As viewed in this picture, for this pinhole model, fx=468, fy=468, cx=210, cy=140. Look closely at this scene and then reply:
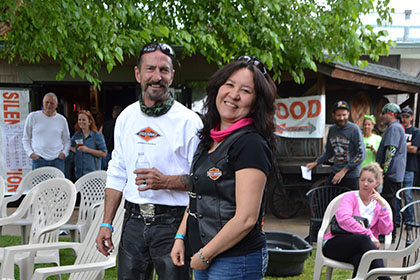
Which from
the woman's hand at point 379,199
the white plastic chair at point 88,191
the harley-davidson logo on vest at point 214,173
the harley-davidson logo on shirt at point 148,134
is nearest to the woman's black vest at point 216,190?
the harley-davidson logo on vest at point 214,173

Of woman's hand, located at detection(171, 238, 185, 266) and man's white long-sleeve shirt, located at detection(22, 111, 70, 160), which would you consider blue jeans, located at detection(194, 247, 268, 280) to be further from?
man's white long-sleeve shirt, located at detection(22, 111, 70, 160)

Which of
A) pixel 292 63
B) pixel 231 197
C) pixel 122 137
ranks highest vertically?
pixel 292 63

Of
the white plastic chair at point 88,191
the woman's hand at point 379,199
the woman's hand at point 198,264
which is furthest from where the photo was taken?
the white plastic chair at point 88,191

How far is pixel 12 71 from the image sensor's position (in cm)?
941

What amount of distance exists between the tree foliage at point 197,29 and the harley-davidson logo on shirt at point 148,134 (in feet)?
9.47

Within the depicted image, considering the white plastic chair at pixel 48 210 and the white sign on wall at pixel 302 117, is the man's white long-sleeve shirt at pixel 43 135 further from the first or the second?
the white sign on wall at pixel 302 117

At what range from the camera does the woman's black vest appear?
6.43ft

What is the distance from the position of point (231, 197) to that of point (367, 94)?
9.69 meters

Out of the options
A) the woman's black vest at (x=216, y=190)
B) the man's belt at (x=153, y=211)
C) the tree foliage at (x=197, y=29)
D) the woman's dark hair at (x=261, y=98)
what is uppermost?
the tree foliage at (x=197, y=29)

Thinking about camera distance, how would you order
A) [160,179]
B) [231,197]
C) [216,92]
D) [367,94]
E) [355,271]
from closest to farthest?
[231,197] → [216,92] → [160,179] → [355,271] → [367,94]

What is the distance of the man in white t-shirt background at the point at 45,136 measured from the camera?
7523mm

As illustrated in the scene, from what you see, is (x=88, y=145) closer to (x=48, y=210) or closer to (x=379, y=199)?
(x=48, y=210)

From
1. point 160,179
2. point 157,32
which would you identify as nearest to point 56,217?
point 157,32

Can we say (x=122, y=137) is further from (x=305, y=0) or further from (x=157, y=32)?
(x=305, y=0)
